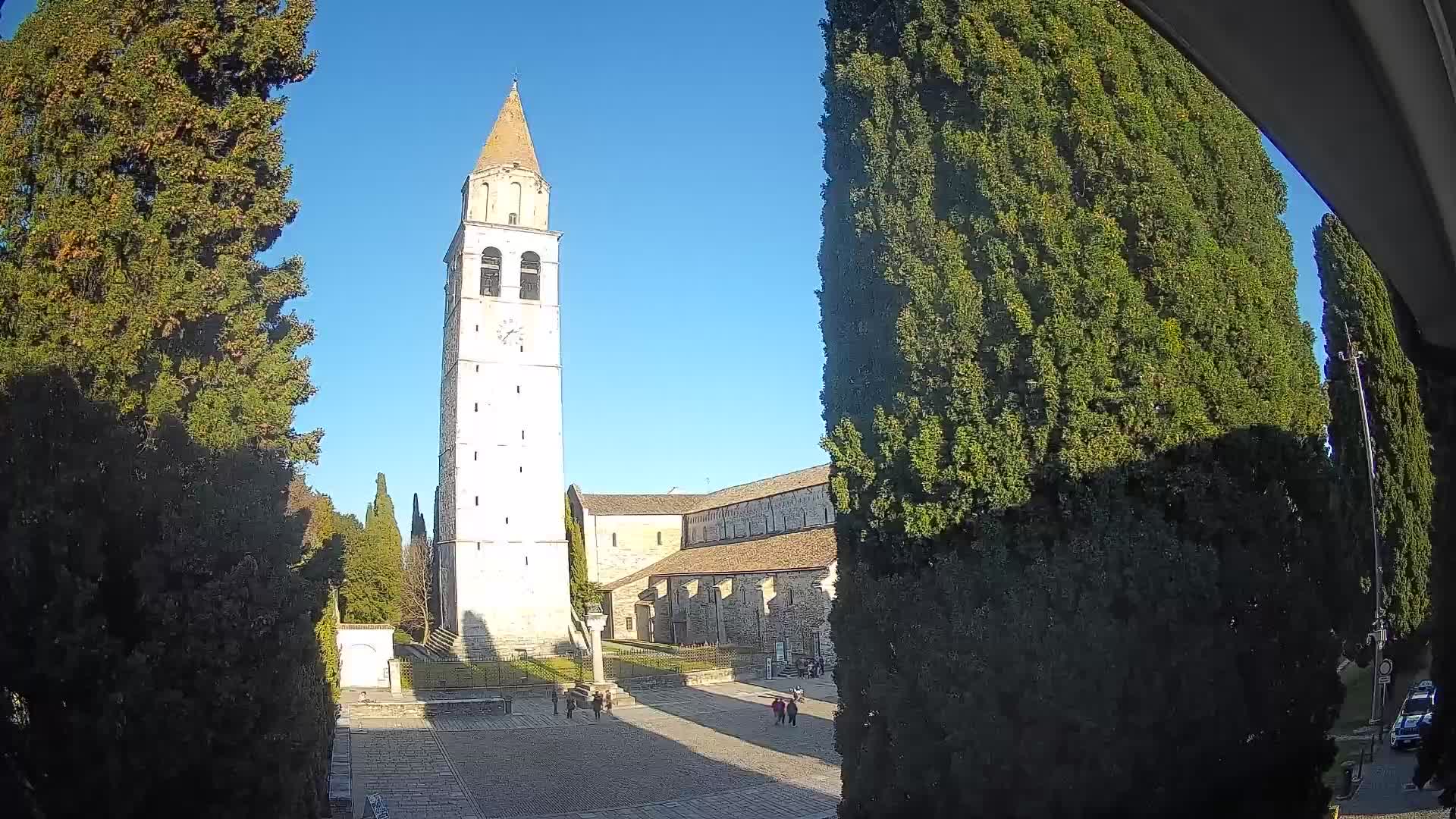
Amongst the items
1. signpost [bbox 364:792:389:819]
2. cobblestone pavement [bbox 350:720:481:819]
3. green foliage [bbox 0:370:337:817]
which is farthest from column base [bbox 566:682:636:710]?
green foliage [bbox 0:370:337:817]

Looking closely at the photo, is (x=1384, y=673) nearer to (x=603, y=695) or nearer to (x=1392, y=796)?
(x=1392, y=796)

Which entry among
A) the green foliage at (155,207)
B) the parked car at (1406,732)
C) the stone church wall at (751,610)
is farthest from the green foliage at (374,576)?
the parked car at (1406,732)

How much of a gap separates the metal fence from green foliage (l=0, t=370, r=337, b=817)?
25490mm

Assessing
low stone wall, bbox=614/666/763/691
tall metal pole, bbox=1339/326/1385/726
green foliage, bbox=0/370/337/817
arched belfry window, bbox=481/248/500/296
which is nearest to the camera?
green foliage, bbox=0/370/337/817

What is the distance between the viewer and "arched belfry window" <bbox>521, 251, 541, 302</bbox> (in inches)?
1703

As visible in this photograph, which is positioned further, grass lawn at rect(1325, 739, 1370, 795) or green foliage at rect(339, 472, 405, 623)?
green foliage at rect(339, 472, 405, 623)

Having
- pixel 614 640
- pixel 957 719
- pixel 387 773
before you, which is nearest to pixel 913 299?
pixel 957 719

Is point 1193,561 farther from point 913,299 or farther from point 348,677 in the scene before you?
point 348,677

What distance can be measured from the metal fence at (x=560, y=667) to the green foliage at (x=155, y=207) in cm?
2517

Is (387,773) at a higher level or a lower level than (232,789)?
lower

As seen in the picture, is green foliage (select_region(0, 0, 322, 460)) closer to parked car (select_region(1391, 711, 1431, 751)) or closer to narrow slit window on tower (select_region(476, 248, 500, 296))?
parked car (select_region(1391, 711, 1431, 751))

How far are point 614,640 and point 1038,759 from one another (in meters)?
46.2

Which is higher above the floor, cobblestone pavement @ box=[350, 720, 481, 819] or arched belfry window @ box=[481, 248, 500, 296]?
arched belfry window @ box=[481, 248, 500, 296]

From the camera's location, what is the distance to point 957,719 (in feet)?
22.0
